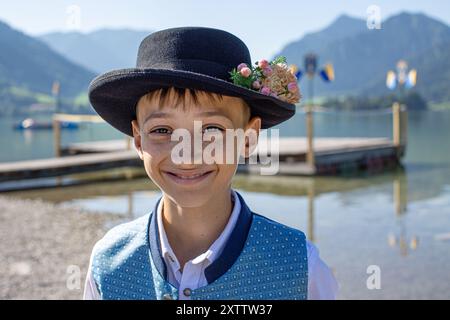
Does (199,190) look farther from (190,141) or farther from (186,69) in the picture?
→ (186,69)

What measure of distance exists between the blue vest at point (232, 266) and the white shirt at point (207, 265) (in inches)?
0.7

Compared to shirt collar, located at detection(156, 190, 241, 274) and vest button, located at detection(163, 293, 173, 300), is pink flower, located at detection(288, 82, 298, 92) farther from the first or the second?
vest button, located at detection(163, 293, 173, 300)

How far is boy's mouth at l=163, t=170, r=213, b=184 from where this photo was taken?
5.42ft

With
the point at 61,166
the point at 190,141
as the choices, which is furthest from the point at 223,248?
the point at 61,166

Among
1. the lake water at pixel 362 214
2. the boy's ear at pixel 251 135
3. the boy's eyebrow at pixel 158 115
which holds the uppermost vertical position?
the boy's eyebrow at pixel 158 115

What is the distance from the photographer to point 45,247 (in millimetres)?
7215

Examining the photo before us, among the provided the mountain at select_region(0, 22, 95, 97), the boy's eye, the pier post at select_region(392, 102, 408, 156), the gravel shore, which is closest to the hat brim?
the boy's eye

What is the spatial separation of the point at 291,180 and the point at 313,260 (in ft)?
40.4

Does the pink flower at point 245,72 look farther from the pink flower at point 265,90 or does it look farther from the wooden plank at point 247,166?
the wooden plank at point 247,166

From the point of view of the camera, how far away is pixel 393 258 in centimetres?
696

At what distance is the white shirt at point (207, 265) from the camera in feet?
5.47

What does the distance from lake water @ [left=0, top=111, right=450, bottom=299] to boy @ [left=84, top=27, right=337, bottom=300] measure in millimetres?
4073

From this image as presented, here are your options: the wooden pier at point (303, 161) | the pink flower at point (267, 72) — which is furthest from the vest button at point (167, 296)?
the wooden pier at point (303, 161)
